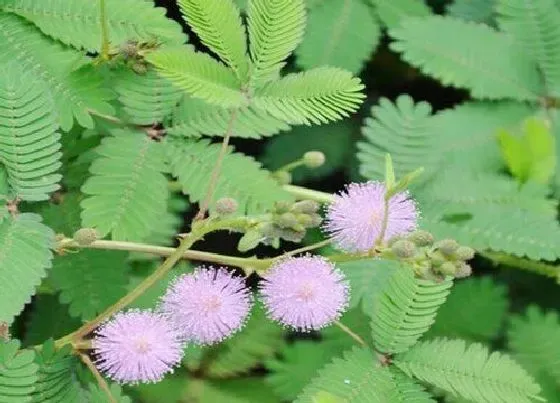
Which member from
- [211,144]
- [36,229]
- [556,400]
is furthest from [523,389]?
[36,229]

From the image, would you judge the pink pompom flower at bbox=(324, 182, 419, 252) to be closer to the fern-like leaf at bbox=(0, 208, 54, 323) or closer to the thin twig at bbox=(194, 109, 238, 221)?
the thin twig at bbox=(194, 109, 238, 221)

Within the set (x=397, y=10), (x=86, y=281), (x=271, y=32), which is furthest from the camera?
(x=397, y=10)

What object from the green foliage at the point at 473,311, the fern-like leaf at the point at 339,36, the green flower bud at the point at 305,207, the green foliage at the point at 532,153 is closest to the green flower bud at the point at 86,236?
the green flower bud at the point at 305,207

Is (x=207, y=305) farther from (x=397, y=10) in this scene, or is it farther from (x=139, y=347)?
(x=397, y=10)

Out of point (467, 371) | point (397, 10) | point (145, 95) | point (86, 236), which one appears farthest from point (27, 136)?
point (397, 10)

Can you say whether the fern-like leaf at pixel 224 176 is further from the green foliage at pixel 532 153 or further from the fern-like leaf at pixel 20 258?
the green foliage at pixel 532 153

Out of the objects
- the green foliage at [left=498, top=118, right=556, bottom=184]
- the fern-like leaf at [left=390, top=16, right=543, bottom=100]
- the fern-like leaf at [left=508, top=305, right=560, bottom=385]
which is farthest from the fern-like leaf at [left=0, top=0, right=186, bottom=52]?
the fern-like leaf at [left=508, top=305, right=560, bottom=385]
